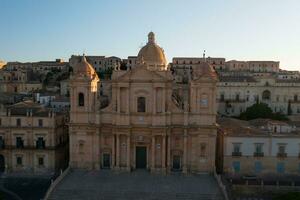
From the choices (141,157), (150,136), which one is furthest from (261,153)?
(141,157)

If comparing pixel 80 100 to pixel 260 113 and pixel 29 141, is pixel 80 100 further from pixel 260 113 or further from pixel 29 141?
pixel 260 113

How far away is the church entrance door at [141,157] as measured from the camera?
43531mm

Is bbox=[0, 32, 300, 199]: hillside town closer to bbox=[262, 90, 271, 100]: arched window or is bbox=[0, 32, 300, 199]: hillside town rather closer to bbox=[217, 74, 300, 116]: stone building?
bbox=[217, 74, 300, 116]: stone building

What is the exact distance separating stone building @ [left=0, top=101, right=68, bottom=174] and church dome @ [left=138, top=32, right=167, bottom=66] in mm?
12175

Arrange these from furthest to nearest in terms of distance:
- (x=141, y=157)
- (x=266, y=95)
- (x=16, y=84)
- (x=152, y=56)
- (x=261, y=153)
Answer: (x=16, y=84), (x=266, y=95), (x=152, y=56), (x=141, y=157), (x=261, y=153)

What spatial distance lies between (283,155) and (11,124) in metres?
28.7

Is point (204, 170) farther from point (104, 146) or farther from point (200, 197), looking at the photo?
point (104, 146)

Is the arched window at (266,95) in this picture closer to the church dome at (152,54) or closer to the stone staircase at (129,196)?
the church dome at (152,54)

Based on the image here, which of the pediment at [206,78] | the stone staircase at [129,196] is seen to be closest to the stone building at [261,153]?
the pediment at [206,78]

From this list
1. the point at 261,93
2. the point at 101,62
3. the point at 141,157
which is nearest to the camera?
the point at 141,157

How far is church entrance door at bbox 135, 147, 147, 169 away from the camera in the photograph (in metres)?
43.5

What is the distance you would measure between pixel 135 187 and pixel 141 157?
6.02 metres

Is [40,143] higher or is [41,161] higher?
[40,143]

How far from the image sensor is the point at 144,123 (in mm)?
42875
